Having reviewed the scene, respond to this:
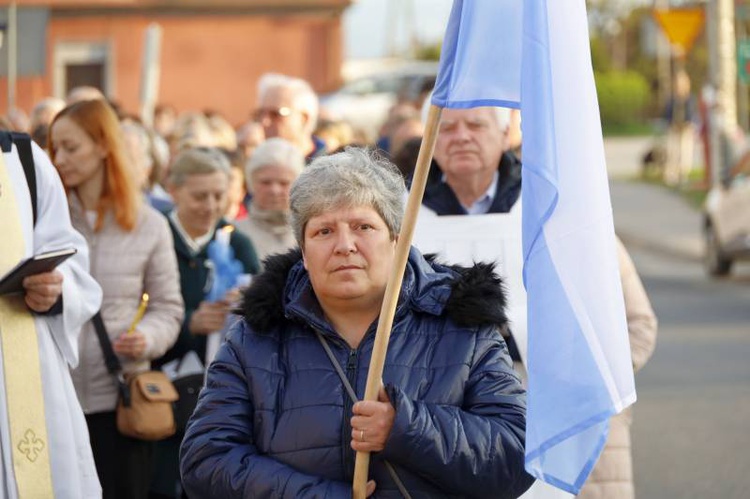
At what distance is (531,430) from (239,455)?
73 cm

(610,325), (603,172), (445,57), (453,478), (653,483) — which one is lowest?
(653,483)

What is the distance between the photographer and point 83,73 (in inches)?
1468

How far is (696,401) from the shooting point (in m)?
11.4

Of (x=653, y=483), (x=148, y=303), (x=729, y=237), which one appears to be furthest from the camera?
(x=729, y=237)

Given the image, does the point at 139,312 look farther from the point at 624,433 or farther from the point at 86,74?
the point at 86,74

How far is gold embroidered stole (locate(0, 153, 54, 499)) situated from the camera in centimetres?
543

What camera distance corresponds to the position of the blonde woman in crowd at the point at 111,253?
673 centimetres

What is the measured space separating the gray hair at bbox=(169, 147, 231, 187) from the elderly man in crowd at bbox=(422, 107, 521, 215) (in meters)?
1.76

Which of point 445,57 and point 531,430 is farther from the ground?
point 445,57

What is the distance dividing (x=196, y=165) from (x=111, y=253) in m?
1.15

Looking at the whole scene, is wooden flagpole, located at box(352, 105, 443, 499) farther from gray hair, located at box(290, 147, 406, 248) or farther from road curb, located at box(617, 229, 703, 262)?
road curb, located at box(617, 229, 703, 262)

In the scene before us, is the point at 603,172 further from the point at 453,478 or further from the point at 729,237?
the point at 729,237

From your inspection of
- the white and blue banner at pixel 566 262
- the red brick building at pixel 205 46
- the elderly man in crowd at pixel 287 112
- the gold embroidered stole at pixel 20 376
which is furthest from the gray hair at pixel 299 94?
the red brick building at pixel 205 46

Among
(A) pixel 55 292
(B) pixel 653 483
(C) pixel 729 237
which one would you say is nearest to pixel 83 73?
(C) pixel 729 237
